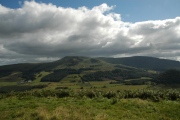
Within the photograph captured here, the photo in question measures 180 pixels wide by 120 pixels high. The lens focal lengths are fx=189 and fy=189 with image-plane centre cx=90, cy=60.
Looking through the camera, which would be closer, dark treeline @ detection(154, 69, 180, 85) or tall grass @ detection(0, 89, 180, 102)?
tall grass @ detection(0, 89, 180, 102)

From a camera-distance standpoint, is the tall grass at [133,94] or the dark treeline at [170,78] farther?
the dark treeline at [170,78]

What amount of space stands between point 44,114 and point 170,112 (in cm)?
1228

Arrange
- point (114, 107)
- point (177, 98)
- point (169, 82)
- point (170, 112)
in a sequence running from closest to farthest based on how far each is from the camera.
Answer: point (170, 112)
point (114, 107)
point (177, 98)
point (169, 82)

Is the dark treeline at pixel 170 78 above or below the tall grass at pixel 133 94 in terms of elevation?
below

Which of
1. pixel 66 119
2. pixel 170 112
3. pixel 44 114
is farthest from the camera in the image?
pixel 170 112

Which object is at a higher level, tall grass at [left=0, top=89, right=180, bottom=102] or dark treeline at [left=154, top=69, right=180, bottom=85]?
tall grass at [left=0, top=89, right=180, bottom=102]

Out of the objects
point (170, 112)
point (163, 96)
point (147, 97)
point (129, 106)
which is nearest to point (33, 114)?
point (129, 106)

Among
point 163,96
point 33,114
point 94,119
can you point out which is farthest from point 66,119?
point 163,96

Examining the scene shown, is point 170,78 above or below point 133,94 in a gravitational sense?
below

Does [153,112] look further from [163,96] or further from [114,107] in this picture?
[163,96]

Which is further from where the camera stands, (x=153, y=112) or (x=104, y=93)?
(x=104, y=93)

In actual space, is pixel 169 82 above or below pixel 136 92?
below

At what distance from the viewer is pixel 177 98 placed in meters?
26.8

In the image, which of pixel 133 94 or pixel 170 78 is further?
pixel 170 78
